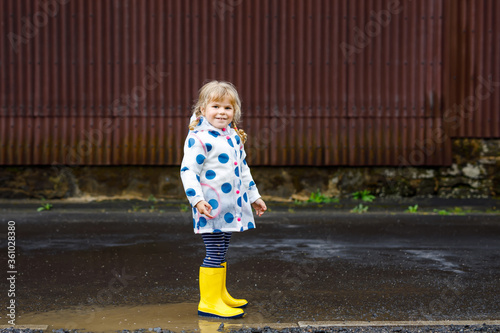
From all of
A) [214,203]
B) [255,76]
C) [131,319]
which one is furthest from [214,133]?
[255,76]

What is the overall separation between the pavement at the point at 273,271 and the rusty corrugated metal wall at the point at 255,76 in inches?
57.9

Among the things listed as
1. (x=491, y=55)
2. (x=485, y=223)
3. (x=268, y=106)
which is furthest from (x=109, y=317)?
(x=491, y=55)

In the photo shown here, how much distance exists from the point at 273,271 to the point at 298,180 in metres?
5.63

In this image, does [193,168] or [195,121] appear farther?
[195,121]

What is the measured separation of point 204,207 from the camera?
4180mm

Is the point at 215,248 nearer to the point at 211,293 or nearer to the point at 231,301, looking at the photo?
the point at 211,293

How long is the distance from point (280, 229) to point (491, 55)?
18.2 ft

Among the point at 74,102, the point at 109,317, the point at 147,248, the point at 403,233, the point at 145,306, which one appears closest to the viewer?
the point at 109,317

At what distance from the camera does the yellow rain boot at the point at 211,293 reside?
14.4 ft

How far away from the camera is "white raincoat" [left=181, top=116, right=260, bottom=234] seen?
433cm

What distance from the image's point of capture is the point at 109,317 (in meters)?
4.36

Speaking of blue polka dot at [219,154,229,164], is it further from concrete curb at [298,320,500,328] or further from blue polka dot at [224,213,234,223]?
concrete curb at [298,320,500,328]

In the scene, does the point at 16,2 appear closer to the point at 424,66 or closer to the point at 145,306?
the point at 424,66

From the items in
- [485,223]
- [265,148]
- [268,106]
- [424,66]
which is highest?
[424,66]
